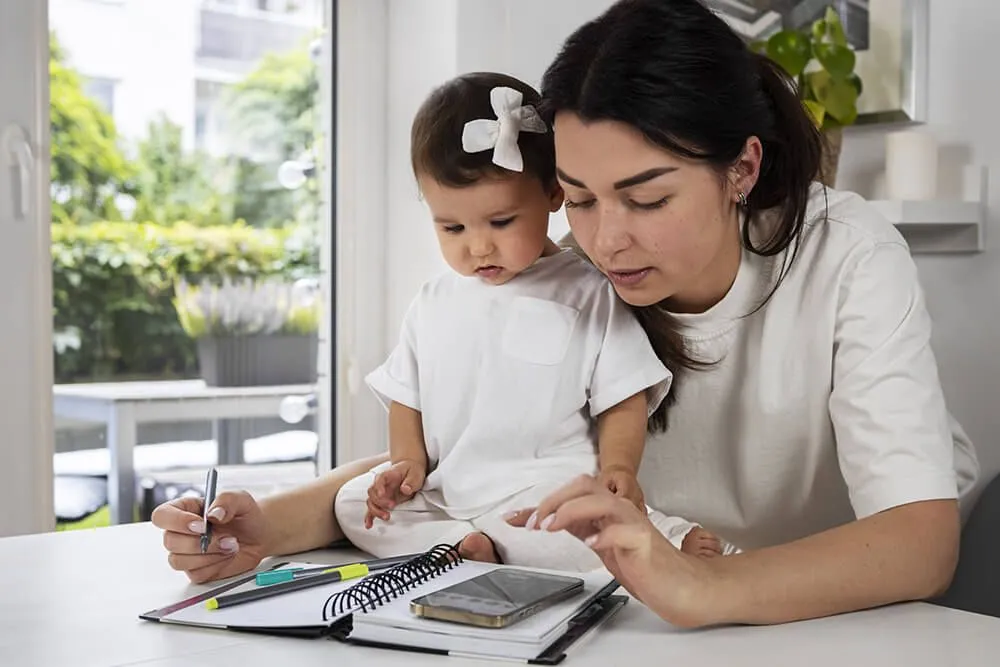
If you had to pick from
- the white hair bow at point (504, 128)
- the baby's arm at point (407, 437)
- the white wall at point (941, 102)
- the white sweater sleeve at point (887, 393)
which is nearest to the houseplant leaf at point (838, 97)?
the white wall at point (941, 102)

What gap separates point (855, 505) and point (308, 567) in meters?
0.57

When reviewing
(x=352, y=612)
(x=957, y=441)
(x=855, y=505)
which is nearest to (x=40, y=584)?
(x=352, y=612)

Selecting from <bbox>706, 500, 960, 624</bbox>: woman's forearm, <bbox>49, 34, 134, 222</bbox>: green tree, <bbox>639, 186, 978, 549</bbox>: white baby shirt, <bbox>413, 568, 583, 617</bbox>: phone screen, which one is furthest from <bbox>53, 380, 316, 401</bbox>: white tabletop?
<bbox>706, 500, 960, 624</bbox>: woman's forearm

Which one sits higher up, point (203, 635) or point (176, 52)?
point (176, 52)

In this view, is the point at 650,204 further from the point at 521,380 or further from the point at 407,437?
the point at 407,437

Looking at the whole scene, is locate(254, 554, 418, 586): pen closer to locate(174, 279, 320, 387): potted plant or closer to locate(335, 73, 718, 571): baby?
locate(335, 73, 718, 571): baby

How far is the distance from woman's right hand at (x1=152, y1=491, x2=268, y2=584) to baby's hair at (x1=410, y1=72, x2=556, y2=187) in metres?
0.44

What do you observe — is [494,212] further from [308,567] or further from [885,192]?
[885,192]

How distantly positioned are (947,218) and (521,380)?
970mm

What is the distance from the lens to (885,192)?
2.12 m

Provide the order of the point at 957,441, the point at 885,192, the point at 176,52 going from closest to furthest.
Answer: the point at 957,441 < the point at 885,192 < the point at 176,52

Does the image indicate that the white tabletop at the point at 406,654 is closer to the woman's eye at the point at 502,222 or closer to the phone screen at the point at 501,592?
the phone screen at the point at 501,592

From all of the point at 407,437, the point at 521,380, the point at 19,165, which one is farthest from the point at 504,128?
the point at 19,165

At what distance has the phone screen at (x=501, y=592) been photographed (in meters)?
0.97
